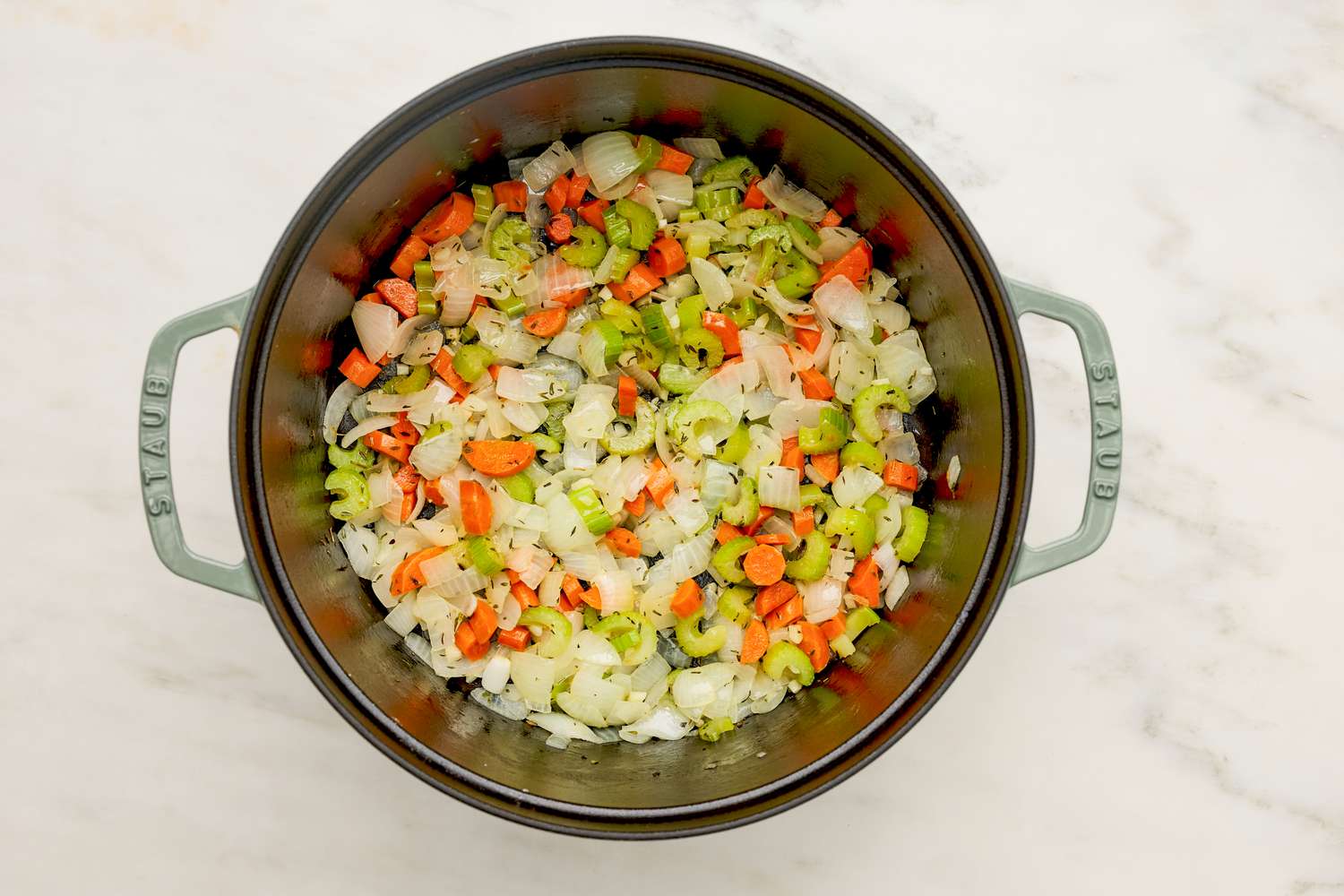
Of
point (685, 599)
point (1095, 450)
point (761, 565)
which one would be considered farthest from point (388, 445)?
point (1095, 450)

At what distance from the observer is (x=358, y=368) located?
174cm

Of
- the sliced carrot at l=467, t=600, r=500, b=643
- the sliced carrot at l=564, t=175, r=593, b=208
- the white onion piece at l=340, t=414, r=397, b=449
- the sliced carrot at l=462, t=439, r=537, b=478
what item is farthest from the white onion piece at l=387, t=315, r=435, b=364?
the sliced carrot at l=467, t=600, r=500, b=643

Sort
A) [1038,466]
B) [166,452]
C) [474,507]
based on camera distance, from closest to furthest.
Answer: [166,452], [474,507], [1038,466]

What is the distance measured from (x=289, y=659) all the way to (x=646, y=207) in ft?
3.48

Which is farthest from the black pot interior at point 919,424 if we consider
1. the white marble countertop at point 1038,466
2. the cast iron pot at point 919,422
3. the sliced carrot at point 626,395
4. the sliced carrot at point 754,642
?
the sliced carrot at point 626,395

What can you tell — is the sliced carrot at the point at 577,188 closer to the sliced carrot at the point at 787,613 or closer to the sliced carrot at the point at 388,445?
the sliced carrot at the point at 388,445

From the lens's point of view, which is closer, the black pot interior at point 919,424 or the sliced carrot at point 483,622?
the black pot interior at point 919,424

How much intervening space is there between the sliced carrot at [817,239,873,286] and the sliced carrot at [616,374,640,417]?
1.28 feet

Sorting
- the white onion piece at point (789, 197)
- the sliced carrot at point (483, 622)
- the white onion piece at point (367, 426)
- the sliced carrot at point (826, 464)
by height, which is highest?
the white onion piece at point (789, 197)

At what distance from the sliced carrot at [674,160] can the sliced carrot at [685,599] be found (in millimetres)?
749

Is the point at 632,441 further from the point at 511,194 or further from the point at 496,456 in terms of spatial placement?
the point at 511,194

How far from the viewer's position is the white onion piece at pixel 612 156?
1.73 meters

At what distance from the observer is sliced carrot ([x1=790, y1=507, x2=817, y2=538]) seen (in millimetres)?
1742

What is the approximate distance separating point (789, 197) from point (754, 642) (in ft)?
2.66
